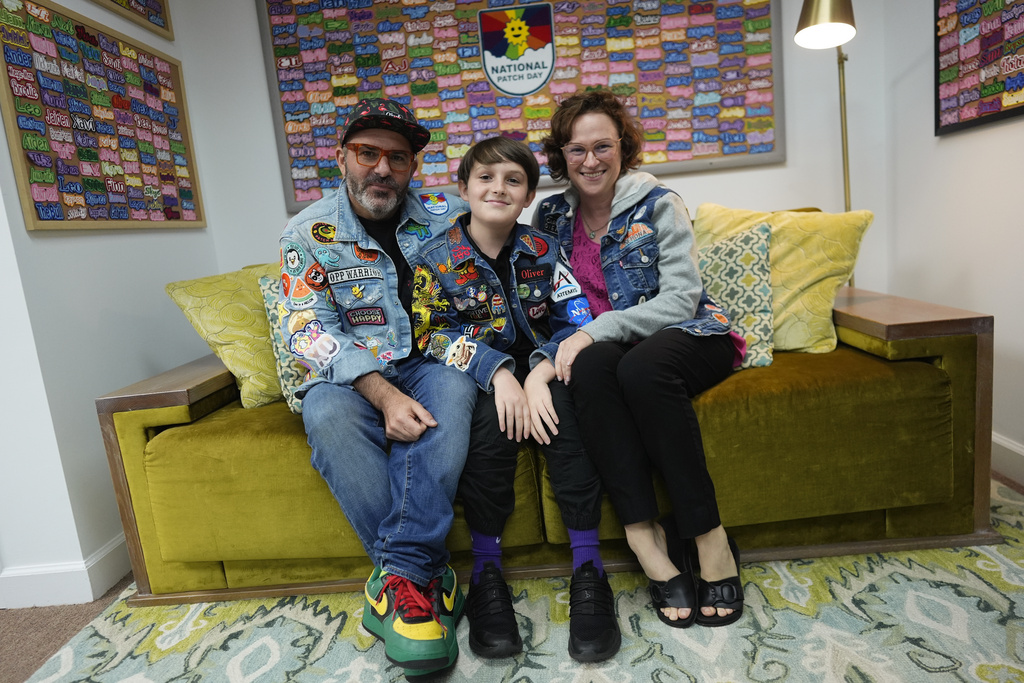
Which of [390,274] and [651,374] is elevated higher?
[390,274]

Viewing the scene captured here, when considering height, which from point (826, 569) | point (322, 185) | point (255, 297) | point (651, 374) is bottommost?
point (826, 569)

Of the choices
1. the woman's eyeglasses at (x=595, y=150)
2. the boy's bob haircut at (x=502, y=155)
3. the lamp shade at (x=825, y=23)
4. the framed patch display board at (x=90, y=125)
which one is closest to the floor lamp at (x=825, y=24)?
the lamp shade at (x=825, y=23)

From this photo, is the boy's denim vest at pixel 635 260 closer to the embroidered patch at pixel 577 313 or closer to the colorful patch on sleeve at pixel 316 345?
the embroidered patch at pixel 577 313

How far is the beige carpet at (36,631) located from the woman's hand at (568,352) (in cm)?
138

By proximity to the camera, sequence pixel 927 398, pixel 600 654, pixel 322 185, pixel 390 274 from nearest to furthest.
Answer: pixel 600 654 → pixel 927 398 → pixel 390 274 → pixel 322 185

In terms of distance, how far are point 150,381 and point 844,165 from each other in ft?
7.93

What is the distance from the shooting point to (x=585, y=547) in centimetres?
138

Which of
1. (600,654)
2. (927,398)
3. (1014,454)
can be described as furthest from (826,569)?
(1014,454)

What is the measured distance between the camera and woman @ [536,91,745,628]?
52.0 inches

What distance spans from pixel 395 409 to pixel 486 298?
1.23ft

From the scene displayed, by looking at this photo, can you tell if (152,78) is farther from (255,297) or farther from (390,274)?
(390,274)

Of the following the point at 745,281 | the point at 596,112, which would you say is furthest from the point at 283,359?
the point at 745,281

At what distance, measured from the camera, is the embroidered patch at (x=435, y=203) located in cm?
165

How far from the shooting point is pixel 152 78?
85.9 inches
